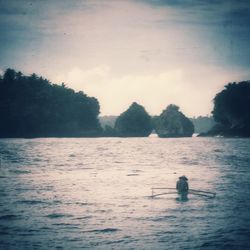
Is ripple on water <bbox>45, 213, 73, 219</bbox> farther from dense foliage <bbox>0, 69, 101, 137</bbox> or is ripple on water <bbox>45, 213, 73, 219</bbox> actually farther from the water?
dense foliage <bbox>0, 69, 101, 137</bbox>

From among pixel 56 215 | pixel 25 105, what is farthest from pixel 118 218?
pixel 25 105

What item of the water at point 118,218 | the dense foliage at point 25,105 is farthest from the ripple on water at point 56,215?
the dense foliage at point 25,105

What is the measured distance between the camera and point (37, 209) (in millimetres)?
22719

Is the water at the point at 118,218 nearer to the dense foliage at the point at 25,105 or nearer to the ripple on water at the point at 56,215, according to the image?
the ripple on water at the point at 56,215

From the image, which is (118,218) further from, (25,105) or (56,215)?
(25,105)

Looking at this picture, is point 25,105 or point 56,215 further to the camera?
point 25,105

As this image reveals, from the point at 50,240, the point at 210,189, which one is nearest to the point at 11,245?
the point at 50,240

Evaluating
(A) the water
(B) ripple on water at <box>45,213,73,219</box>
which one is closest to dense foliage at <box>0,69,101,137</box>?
(A) the water

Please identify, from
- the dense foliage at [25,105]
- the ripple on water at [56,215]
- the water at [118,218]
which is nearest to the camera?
the water at [118,218]

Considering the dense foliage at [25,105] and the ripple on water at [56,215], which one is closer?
the ripple on water at [56,215]

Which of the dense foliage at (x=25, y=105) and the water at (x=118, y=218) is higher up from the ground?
the dense foliage at (x=25, y=105)

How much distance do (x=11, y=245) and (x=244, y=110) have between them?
647 ft

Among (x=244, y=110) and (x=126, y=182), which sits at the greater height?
(x=244, y=110)

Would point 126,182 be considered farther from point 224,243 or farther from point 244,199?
point 224,243
